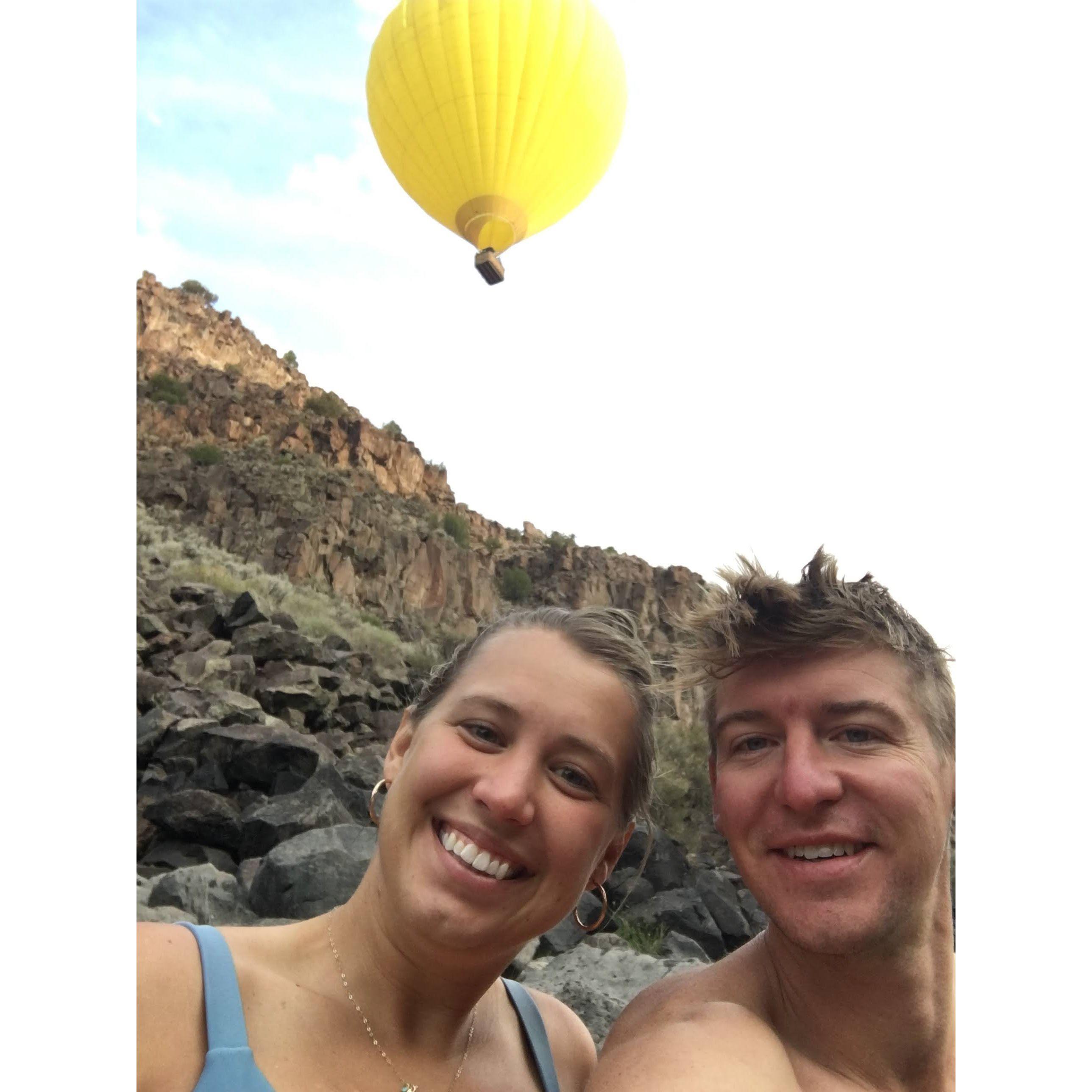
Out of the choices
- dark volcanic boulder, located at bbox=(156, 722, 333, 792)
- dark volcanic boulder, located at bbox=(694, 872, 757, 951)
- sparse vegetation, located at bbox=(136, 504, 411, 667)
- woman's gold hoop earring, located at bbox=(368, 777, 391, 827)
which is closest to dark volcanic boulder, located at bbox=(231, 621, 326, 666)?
sparse vegetation, located at bbox=(136, 504, 411, 667)

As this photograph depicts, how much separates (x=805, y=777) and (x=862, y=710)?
162 mm

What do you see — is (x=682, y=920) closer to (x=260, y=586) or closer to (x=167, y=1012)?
(x=167, y=1012)

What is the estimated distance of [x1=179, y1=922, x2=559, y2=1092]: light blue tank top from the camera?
1.47m

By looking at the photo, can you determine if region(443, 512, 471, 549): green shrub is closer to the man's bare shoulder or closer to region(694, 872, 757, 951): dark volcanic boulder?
region(694, 872, 757, 951): dark volcanic boulder

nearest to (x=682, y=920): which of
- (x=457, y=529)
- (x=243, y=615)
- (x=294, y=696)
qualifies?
(x=294, y=696)

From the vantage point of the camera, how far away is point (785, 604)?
5.74 feet

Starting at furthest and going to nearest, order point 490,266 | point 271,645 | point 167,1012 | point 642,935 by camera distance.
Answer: point 271,645
point 490,266
point 642,935
point 167,1012

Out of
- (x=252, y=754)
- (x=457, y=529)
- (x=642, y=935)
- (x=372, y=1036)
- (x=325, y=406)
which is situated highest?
(x=325, y=406)

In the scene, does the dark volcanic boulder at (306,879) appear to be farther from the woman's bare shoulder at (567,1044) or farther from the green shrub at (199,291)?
the green shrub at (199,291)

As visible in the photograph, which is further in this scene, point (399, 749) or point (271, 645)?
point (271, 645)

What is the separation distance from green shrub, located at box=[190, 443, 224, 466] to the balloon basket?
26.8m

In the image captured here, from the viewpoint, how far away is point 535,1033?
205 cm

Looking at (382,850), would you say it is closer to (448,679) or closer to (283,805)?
(448,679)
